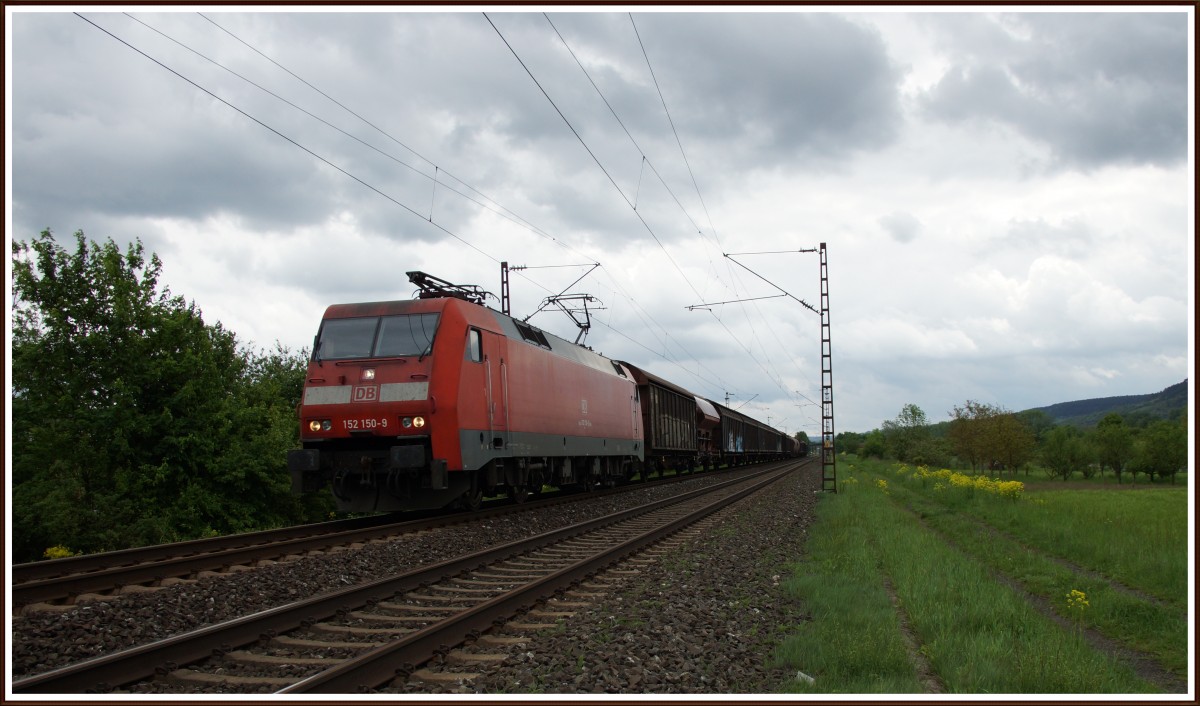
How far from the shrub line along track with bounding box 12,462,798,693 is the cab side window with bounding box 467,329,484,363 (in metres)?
3.51

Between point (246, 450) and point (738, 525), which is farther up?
point (246, 450)

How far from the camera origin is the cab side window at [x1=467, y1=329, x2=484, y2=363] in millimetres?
13375

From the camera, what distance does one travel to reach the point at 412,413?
1255 cm

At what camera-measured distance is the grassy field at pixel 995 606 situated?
5.47 meters

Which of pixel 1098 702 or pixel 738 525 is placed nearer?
pixel 1098 702

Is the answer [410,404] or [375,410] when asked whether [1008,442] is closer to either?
[410,404]

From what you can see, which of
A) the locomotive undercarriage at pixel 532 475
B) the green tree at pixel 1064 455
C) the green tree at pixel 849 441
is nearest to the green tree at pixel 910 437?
the green tree at pixel 1064 455

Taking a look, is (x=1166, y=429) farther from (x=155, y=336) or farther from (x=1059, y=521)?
(x=155, y=336)

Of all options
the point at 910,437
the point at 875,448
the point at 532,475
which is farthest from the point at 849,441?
the point at 532,475

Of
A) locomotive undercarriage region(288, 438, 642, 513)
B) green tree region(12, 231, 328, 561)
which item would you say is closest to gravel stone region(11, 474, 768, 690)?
locomotive undercarriage region(288, 438, 642, 513)

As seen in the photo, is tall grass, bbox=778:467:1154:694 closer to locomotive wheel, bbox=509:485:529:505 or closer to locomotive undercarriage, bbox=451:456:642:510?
locomotive undercarriage, bbox=451:456:642:510

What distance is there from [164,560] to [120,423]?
37.3ft

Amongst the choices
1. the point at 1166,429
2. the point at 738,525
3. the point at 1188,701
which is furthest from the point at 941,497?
the point at 1166,429

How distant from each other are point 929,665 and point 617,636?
7.87ft
